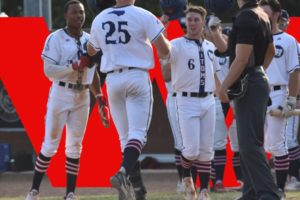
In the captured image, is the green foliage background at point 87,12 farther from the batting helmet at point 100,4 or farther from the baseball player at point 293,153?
the batting helmet at point 100,4

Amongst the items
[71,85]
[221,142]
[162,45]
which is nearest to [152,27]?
[162,45]

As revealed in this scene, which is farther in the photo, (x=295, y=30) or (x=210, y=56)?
(x=295, y=30)

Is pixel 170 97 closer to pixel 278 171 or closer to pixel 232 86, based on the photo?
pixel 278 171

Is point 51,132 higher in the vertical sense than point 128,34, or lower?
lower

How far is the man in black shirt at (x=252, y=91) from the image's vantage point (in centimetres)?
806

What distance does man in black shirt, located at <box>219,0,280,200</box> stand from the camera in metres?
8.06

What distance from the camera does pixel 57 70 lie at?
9.66 m

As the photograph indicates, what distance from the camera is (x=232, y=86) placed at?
809 cm

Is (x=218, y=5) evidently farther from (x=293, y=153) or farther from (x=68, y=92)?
(x=293, y=153)

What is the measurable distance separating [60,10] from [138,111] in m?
8.62

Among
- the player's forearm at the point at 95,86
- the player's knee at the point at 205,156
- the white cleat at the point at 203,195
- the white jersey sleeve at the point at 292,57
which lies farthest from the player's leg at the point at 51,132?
the white jersey sleeve at the point at 292,57

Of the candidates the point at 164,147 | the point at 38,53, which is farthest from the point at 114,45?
the point at 164,147

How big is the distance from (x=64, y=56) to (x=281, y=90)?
8.22 feet

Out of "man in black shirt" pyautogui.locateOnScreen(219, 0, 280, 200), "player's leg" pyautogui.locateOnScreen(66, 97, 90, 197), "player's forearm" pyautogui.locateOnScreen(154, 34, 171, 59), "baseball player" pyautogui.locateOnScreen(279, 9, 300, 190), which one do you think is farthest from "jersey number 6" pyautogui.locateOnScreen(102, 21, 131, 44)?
"baseball player" pyautogui.locateOnScreen(279, 9, 300, 190)
